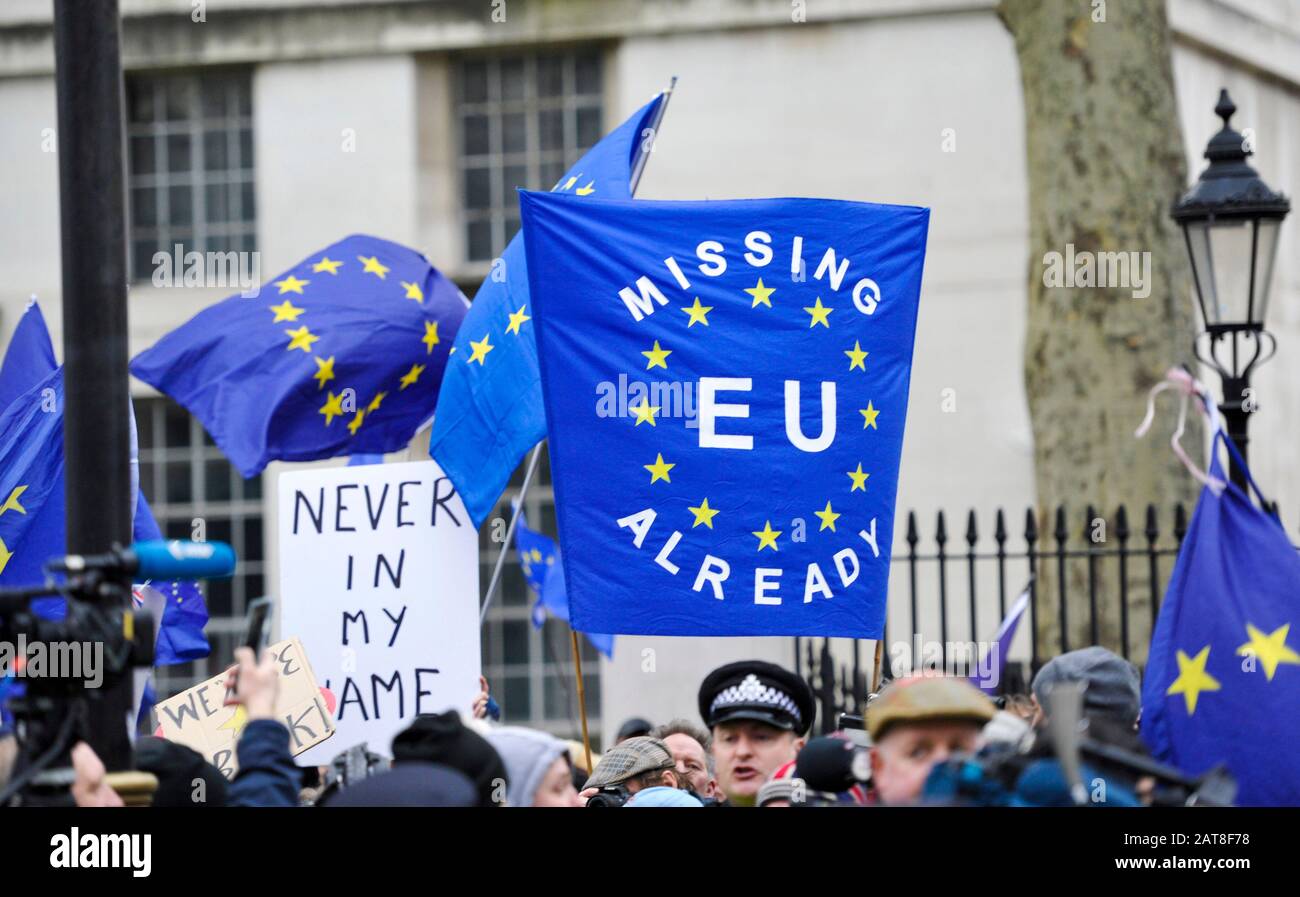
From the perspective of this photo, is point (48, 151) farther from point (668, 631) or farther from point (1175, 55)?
point (668, 631)

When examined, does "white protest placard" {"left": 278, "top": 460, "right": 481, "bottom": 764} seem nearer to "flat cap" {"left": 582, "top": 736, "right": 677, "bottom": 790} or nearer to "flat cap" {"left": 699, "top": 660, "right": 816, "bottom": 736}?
"flat cap" {"left": 582, "top": 736, "right": 677, "bottom": 790}

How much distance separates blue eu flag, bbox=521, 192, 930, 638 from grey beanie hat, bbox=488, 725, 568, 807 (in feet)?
5.30

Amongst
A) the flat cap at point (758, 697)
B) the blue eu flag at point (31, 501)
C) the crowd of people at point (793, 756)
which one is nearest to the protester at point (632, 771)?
the crowd of people at point (793, 756)

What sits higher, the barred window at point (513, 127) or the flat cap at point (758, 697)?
the barred window at point (513, 127)

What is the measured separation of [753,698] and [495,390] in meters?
2.00

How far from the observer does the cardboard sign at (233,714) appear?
22.3 ft

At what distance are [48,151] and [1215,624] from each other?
12.8 m

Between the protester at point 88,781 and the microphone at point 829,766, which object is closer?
the protester at point 88,781

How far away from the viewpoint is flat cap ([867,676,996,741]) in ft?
12.3

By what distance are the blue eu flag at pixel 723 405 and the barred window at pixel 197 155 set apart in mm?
10493

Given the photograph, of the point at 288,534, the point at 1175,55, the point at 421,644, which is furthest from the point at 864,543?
the point at 1175,55

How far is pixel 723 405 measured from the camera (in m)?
6.43

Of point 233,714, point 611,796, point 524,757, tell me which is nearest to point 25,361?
point 233,714

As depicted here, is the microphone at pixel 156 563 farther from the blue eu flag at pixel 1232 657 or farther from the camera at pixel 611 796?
the blue eu flag at pixel 1232 657
